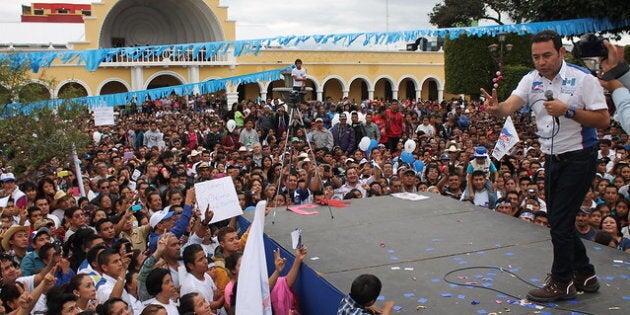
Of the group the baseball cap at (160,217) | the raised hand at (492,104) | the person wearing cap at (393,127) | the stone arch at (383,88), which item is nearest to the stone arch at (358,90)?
the stone arch at (383,88)

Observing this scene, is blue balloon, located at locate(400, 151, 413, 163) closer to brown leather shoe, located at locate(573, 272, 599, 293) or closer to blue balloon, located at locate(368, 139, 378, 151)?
blue balloon, located at locate(368, 139, 378, 151)

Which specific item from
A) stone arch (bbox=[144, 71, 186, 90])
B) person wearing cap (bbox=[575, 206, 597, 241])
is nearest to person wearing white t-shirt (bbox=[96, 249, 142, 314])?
person wearing cap (bbox=[575, 206, 597, 241])

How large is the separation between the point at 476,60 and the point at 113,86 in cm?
1849

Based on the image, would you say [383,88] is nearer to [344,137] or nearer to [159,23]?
[159,23]

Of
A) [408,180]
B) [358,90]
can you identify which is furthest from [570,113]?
[358,90]

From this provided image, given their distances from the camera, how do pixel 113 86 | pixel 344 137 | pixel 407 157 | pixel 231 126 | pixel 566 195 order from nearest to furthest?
1. pixel 566 195
2. pixel 407 157
3. pixel 344 137
4. pixel 231 126
5. pixel 113 86

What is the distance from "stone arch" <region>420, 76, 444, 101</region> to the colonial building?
65 millimetres

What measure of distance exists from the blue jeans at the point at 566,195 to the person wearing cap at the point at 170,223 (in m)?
3.41

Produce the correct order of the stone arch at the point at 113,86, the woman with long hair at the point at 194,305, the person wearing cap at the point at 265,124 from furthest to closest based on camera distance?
the stone arch at the point at 113,86 < the person wearing cap at the point at 265,124 < the woman with long hair at the point at 194,305

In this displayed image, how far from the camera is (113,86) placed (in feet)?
101

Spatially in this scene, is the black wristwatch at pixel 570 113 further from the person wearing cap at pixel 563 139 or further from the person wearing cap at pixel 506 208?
the person wearing cap at pixel 506 208

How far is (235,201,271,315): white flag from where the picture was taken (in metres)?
3.98

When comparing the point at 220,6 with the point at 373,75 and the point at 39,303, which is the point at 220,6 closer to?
the point at 373,75

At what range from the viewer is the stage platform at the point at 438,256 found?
3.61 meters
